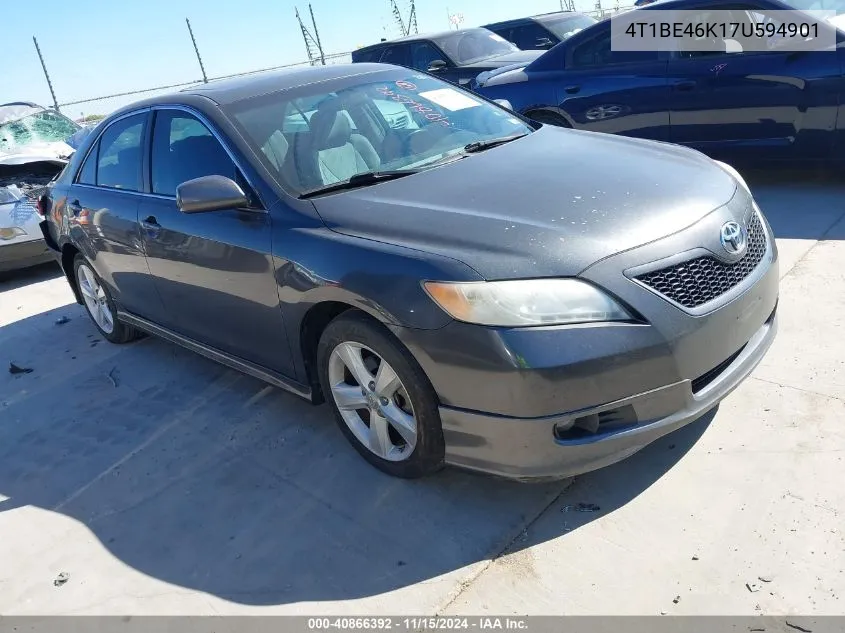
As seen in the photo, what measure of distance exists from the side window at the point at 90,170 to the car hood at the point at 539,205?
244 centimetres

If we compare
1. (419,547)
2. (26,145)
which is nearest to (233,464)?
(419,547)

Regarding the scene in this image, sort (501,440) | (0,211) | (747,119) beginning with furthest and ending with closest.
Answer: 1. (0,211)
2. (747,119)
3. (501,440)

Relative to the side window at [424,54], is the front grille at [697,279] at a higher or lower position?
lower

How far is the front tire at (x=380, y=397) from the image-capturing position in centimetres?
261

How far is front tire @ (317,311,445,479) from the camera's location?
2.61 metres

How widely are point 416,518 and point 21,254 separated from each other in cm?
605

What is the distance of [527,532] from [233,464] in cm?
148

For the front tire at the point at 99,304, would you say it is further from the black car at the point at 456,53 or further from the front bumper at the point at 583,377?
the black car at the point at 456,53

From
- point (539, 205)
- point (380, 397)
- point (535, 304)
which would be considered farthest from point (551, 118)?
point (535, 304)

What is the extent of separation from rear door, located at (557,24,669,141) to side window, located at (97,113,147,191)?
402 centimetres

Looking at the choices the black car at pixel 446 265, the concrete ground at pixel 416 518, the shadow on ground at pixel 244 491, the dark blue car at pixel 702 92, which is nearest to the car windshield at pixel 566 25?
the dark blue car at pixel 702 92

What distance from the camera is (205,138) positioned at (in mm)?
3502

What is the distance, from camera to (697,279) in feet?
8.18
